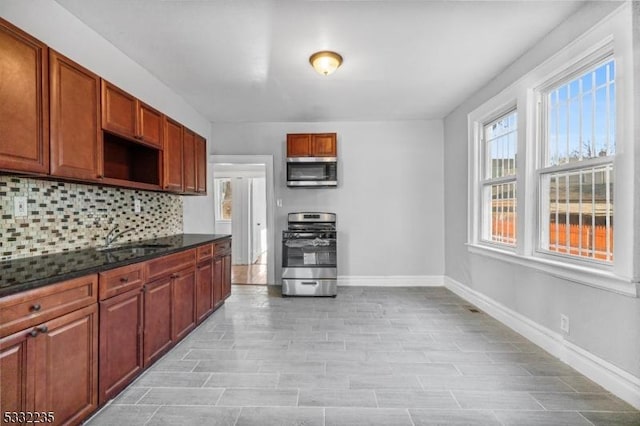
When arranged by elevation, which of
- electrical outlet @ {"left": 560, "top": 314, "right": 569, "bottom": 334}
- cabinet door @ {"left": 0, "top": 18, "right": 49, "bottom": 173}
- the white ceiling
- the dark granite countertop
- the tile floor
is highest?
the white ceiling

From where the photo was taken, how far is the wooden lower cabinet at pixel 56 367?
1218mm

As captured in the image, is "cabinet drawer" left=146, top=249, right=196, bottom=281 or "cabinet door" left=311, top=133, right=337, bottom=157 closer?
"cabinet drawer" left=146, top=249, right=196, bottom=281

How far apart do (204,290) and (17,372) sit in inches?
70.7

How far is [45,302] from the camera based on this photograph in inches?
52.9

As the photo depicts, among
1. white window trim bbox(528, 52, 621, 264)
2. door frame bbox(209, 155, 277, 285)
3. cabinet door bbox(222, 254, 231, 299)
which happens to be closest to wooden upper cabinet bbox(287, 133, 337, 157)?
door frame bbox(209, 155, 277, 285)

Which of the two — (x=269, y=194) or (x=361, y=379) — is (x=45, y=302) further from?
(x=269, y=194)

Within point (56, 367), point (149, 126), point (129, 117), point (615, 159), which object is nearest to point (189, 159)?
point (149, 126)

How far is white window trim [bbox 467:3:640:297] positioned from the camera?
176 centimetres

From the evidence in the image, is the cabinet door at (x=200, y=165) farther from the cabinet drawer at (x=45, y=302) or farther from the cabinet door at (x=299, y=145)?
the cabinet drawer at (x=45, y=302)

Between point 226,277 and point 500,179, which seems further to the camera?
point 226,277

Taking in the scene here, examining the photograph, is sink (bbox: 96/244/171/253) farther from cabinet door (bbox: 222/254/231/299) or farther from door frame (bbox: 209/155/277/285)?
door frame (bbox: 209/155/277/285)

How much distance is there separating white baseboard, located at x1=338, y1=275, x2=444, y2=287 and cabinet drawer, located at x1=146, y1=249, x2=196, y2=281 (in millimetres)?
2493

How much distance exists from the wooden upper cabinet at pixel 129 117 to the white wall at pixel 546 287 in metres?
3.40

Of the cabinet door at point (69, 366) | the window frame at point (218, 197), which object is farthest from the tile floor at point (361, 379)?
the window frame at point (218, 197)
